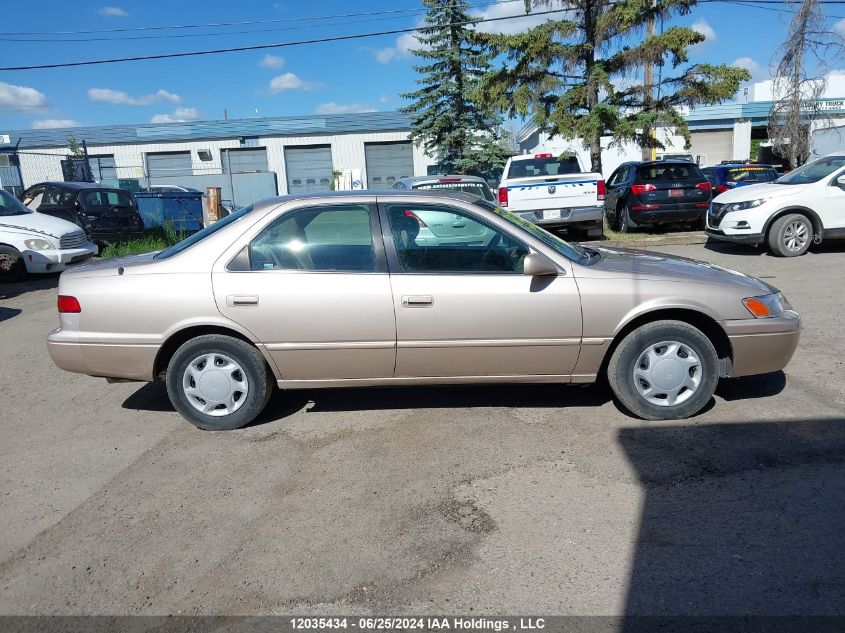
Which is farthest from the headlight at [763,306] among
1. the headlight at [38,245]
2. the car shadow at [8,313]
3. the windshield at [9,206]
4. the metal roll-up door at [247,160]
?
the metal roll-up door at [247,160]

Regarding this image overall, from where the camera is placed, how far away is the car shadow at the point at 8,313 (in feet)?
29.5

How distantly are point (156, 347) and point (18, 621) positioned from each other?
200cm

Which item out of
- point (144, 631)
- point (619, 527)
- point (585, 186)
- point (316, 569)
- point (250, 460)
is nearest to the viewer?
point (144, 631)

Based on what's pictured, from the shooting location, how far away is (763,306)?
436cm

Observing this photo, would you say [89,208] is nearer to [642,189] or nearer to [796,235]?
[642,189]

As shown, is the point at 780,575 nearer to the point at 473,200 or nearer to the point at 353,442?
the point at 353,442

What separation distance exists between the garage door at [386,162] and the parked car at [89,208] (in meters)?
23.5

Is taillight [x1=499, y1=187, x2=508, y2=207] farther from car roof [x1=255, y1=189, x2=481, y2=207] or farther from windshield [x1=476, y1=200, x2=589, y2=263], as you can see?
car roof [x1=255, y1=189, x2=481, y2=207]

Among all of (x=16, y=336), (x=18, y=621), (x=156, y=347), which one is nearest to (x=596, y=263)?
(x=156, y=347)

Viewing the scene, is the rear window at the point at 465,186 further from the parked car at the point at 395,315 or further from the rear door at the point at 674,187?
the parked car at the point at 395,315

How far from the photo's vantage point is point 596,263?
4516 millimetres

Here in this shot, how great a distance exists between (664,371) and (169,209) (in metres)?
17.3

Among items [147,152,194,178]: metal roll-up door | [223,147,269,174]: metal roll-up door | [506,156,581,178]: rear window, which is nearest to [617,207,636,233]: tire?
[506,156,581,178]: rear window

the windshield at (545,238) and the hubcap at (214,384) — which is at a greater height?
the windshield at (545,238)
